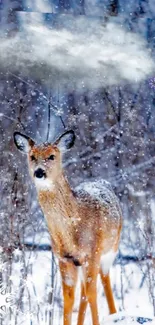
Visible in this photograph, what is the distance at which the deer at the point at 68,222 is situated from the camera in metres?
2.18

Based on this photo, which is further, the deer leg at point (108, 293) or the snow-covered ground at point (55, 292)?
the snow-covered ground at point (55, 292)

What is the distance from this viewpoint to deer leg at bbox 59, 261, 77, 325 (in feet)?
7.36

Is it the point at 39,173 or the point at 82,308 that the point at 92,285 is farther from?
the point at 39,173

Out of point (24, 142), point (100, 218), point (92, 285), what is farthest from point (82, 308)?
point (24, 142)

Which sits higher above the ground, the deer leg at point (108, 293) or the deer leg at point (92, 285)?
the deer leg at point (92, 285)

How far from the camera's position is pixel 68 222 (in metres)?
2.23

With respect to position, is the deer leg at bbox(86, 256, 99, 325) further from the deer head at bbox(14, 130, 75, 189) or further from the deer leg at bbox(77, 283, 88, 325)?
the deer head at bbox(14, 130, 75, 189)

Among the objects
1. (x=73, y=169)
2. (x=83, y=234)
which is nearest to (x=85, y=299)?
(x=83, y=234)

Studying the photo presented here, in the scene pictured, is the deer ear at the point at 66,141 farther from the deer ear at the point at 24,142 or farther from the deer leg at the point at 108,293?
the deer leg at the point at 108,293

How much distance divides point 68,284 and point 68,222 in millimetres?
239

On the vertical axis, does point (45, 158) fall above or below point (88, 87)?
below

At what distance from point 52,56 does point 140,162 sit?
1.15m

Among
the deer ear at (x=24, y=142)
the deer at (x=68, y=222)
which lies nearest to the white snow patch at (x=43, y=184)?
the deer at (x=68, y=222)

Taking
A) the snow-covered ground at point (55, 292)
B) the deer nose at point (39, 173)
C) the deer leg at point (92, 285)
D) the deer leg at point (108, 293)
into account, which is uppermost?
the deer nose at point (39, 173)
